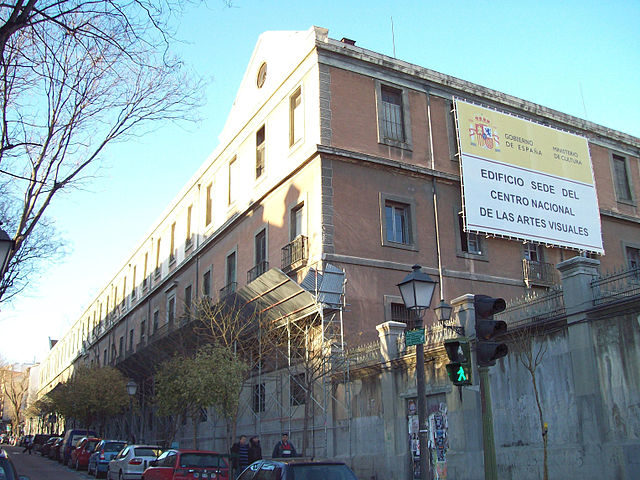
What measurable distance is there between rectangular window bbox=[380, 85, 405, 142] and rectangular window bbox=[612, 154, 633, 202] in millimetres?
12291

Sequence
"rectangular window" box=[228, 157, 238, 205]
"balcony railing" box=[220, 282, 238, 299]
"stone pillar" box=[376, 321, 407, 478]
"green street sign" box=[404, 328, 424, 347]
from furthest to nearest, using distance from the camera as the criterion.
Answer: "rectangular window" box=[228, 157, 238, 205] < "balcony railing" box=[220, 282, 238, 299] < "stone pillar" box=[376, 321, 407, 478] < "green street sign" box=[404, 328, 424, 347]

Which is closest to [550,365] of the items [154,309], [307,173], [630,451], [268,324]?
[630,451]

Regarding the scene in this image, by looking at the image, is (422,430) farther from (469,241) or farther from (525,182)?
(525,182)

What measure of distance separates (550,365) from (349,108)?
14105 mm

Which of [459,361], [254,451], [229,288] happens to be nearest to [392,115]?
[229,288]

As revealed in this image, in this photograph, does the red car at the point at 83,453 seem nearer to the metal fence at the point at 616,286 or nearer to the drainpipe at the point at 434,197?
the drainpipe at the point at 434,197

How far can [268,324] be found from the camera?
23.1 m

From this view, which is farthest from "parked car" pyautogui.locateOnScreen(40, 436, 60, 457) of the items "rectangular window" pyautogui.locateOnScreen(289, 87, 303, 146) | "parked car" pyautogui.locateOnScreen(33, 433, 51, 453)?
"rectangular window" pyautogui.locateOnScreen(289, 87, 303, 146)

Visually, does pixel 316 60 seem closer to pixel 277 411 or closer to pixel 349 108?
pixel 349 108

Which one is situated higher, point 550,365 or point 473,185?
point 473,185

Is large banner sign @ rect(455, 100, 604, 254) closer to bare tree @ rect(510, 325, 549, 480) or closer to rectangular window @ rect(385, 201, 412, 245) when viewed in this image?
rectangular window @ rect(385, 201, 412, 245)

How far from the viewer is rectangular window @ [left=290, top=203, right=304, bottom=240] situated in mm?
24828

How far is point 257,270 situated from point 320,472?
1779 cm

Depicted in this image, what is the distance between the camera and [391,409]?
1728 centimetres
